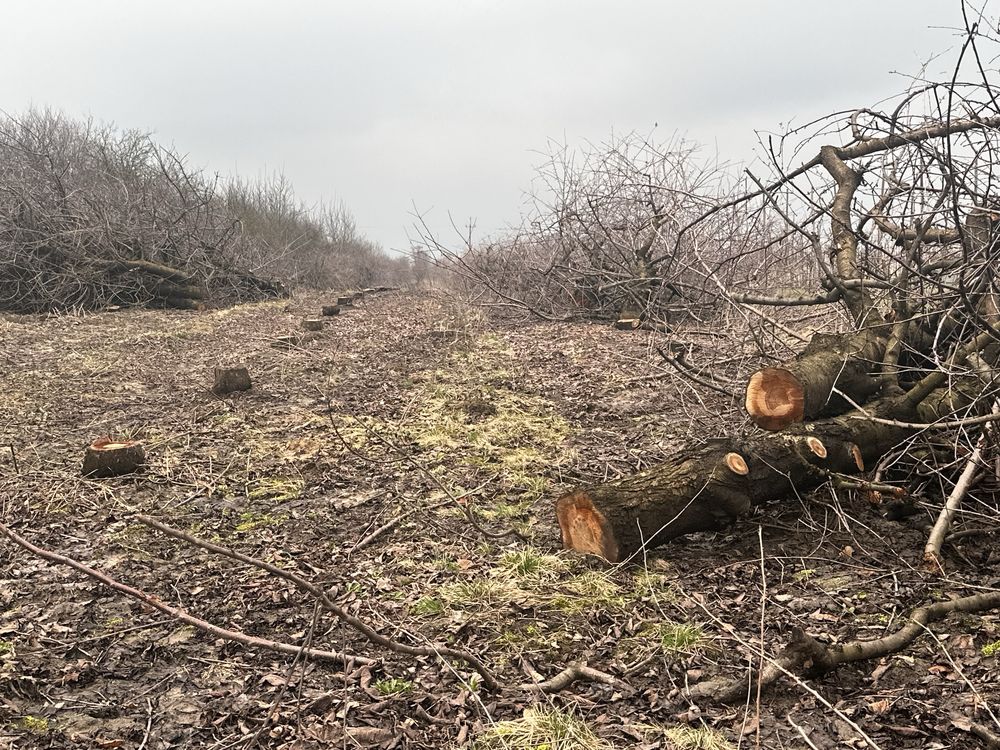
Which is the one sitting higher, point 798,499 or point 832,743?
point 798,499

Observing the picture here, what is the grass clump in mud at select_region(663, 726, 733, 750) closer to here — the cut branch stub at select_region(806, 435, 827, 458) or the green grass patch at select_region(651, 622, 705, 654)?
the green grass patch at select_region(651, 622, 705, 654)

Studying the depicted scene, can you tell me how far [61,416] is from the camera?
549 cm

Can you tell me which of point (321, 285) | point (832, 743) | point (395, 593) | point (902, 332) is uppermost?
point (321, 285)

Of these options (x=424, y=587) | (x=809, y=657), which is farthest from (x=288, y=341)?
(x=809, y=657)

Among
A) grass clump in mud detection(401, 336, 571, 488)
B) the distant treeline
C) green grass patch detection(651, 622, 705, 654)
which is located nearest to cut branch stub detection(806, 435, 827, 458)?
green grass patch detection(651, 622, 705, 654)

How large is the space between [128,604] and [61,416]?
10.7 feet

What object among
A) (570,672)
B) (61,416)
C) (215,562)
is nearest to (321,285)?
(61,416)

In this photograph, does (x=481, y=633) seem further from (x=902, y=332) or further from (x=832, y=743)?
(x=902, y=332)

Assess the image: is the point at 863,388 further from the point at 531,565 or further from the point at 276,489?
the point at 276,489

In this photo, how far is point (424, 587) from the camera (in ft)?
10.1

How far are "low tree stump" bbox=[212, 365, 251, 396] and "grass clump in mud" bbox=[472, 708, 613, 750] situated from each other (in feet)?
15.5

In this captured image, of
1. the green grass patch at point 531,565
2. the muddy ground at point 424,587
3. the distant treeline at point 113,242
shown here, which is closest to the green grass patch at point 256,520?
the muddy ground at point 424,587

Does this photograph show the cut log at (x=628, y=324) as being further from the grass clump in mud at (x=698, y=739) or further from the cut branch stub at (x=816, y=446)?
the grass clump in mud at (x=698, y=739)

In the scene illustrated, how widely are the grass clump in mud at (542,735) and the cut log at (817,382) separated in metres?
2.15
